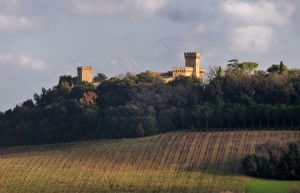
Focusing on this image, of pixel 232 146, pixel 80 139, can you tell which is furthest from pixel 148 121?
pixel 232 146

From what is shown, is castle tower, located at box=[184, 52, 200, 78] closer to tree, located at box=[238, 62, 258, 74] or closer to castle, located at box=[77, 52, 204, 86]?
castle, located at box=[77, 52, 204, 86]

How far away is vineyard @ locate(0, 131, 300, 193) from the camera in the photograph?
8012 cm

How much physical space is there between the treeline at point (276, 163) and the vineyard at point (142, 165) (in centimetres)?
146

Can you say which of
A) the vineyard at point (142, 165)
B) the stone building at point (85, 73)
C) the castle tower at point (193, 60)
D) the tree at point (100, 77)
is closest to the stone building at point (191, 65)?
the castle tower at point (193, 60)

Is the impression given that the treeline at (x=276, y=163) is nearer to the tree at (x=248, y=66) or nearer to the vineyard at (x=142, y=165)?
the vineyard at (x=142, y=165)

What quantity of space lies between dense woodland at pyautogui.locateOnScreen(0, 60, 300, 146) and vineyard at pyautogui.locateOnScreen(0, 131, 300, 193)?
4.71 meters

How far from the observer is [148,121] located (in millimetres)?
106625

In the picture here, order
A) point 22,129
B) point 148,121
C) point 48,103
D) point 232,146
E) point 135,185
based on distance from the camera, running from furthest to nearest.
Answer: point 48,103
point 22,129
point 148,121
point 232,146
point 135,185

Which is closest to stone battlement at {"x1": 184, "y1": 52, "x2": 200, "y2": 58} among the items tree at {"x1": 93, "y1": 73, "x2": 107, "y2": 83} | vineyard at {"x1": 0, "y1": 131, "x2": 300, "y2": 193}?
tree at {"x1": 93, "y1": 73, "x2": 107, "y2": 83}

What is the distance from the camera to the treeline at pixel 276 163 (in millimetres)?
81938

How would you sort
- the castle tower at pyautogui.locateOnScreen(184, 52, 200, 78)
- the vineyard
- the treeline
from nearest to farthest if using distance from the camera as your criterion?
the vineyard < the treeline < the castle tower at pyautogui.locateOnScreen(184, 52, 200, 78)

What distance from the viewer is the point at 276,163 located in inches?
3260

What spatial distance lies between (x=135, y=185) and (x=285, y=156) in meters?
12.8

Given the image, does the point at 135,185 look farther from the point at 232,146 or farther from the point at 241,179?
the point at 232,146
